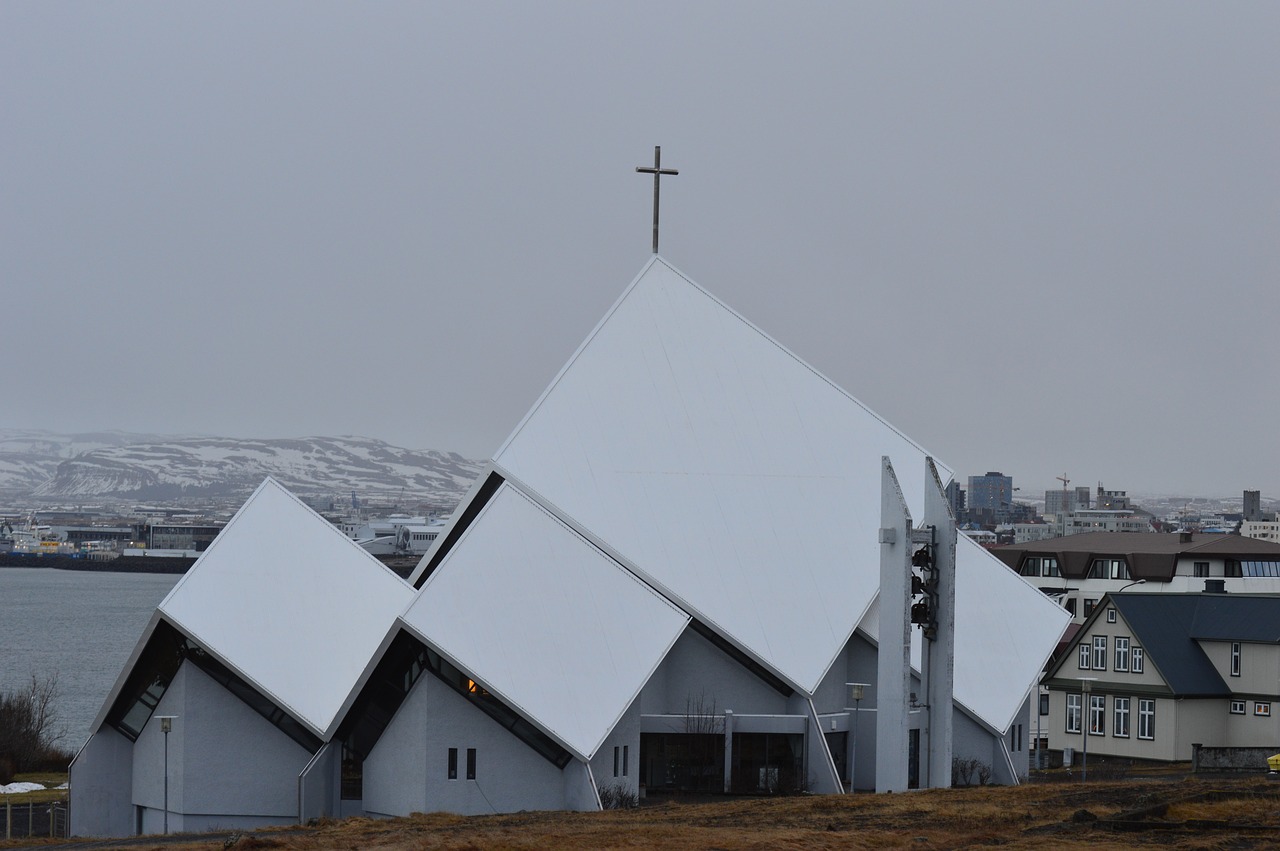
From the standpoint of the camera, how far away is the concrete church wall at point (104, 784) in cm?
3312

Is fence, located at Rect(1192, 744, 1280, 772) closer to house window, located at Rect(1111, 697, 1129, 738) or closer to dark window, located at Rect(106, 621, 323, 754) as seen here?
house window, located at Rect(1111, 697, 1129, 738)

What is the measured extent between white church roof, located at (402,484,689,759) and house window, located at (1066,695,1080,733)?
Result: 795 inches

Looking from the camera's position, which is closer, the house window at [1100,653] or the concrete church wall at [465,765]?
the concrete church wall at [465,765]

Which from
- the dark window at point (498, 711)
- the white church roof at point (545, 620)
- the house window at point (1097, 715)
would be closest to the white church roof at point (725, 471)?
the white church roof at point (545, 620)

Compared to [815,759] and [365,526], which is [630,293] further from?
[365,526]

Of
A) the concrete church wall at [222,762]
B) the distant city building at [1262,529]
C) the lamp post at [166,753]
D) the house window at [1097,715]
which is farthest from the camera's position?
the distant city building at [1262,529]

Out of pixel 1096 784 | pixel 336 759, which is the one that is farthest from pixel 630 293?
pixel 1096 784

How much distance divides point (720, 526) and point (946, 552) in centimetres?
696

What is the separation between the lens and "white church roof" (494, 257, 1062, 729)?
34500mm

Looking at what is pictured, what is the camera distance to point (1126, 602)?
46781mm

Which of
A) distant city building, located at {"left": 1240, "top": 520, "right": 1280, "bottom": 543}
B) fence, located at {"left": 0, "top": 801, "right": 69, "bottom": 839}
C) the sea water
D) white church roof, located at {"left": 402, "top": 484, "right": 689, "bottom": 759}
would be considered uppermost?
distant city building, located at {"left": 1240, "top": 520, "right": 1280, "bottom": 543}

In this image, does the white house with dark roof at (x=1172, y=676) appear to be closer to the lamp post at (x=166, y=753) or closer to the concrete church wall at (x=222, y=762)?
the concrete church wall at (x=222, y=762)

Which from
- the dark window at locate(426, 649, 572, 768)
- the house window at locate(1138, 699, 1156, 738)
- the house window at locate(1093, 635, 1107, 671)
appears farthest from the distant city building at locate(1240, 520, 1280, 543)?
the dark window at locate(426, 649, 572, 768)

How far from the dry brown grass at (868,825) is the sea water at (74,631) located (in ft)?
118
